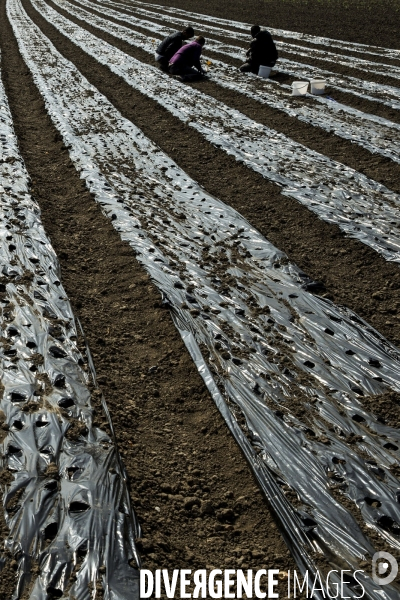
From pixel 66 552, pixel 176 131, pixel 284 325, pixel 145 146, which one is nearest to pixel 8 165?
pixel 145 146

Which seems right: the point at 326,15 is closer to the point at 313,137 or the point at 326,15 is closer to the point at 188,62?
the point at 188,62

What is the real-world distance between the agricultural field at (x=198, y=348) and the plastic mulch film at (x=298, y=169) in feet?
0.12

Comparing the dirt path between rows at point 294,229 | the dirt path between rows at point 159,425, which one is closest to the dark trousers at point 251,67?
the dirt path between rows at point 294,229

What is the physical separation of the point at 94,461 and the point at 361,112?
24.7 ft

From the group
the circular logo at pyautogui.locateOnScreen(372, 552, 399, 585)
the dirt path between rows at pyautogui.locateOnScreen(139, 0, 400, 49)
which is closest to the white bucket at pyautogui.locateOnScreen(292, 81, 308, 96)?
the dirt path between rows at pyautogui.locateOnScreen(139, 0, 400, 49)

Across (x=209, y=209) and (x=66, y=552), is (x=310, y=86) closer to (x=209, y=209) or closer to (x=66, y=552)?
(x=209, y=209)

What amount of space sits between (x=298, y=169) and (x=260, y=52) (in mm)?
5518

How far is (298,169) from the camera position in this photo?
659 centimetres

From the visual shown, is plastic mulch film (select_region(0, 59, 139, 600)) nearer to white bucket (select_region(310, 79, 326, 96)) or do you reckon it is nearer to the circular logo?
the circular logo

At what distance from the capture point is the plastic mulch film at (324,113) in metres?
7.36

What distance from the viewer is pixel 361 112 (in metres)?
8.50

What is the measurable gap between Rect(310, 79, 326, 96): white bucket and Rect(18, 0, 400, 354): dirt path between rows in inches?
103

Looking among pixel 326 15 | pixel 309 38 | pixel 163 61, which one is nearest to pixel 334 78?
pixel 163 61

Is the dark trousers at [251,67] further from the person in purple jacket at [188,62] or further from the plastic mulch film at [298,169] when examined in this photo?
the plastic mulch film at [298,169]
